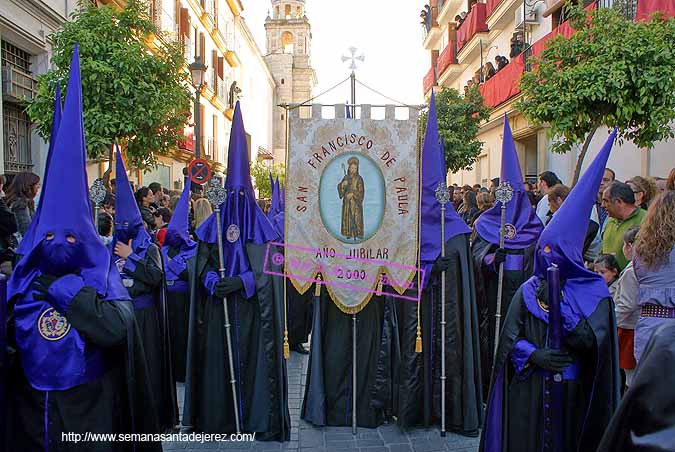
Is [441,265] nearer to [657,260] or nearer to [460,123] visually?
[657,260]

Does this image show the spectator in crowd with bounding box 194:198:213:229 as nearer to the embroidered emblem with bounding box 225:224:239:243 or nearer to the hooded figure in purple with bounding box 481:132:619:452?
the embroidered emblem with bounding box 225:224:239:243

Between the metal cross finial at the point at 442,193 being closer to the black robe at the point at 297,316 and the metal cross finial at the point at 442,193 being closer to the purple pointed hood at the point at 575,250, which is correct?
the purple pointed hood at the point at 575,250

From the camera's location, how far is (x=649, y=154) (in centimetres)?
1316

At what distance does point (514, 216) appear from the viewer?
6.45 meters

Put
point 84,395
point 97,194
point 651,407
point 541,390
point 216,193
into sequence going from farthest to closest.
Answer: point 216,193, point 97,194, point 541,390, point 84,395, point 651,407

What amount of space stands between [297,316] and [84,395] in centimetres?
573

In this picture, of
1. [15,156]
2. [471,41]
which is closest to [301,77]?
[471,41]

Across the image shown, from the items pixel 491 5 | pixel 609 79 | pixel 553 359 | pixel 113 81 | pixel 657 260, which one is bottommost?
pixel 553 359

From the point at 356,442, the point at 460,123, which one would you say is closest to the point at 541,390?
the point at 356,442

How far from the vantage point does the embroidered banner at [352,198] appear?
557cm

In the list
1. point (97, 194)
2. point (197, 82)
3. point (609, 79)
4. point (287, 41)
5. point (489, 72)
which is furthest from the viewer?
point (287, 41)

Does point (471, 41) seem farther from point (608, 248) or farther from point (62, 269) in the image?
point (62, 269)

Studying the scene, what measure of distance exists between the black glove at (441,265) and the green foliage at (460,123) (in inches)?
589

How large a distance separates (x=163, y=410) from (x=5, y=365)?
248 centimetres
